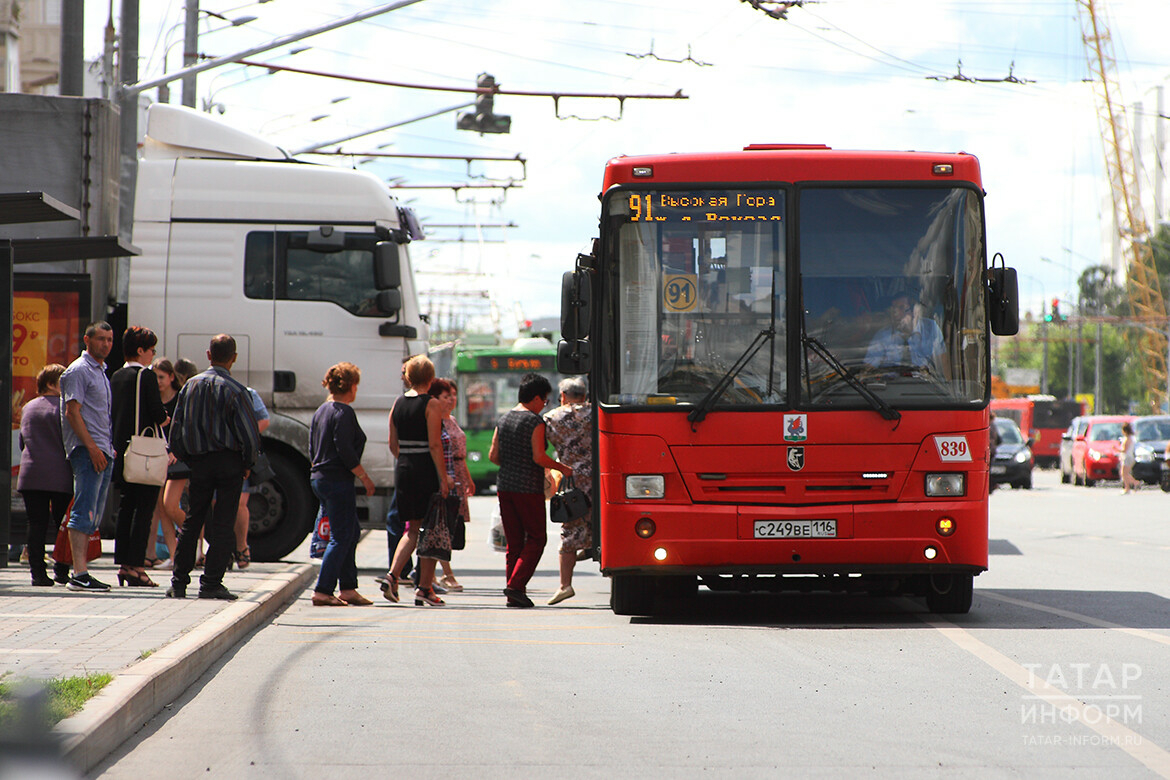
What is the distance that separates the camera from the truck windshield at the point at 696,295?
32.2 ft

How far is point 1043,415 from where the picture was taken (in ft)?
210

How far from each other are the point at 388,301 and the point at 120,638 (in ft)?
19.8

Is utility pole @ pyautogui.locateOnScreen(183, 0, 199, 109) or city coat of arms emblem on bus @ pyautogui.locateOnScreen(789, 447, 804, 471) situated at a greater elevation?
utility pole @ pyautogui.locateOnScreen(183, 0, 199, 109)

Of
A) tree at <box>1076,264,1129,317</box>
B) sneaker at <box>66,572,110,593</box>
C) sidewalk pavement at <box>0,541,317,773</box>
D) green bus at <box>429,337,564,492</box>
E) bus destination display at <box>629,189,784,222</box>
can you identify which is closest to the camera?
sidewalk pavement at <box>0,541,317,773</box>

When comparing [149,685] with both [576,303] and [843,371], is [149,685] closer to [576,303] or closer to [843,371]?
[576,303]

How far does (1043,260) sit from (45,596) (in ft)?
211

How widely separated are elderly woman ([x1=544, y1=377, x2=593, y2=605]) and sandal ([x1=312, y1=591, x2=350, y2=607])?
1.51 metres

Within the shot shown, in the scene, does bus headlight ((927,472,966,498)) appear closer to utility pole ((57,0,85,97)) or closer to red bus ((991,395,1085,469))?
utility pole ((57,0,85,97))

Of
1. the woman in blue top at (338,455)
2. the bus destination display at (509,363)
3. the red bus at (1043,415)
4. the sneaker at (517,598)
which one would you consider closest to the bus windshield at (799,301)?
the woman in blue top at (338,455)

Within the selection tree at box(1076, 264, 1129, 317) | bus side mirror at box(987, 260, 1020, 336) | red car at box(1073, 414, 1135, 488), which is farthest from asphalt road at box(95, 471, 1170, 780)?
tree at box(1076, 264, 1129, 317)

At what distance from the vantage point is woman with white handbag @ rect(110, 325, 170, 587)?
439 inches

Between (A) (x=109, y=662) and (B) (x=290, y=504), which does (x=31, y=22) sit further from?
(A) (x=109, y=662)

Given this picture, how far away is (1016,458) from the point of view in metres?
37.5

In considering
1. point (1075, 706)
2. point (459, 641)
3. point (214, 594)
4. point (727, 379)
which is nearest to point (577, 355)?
point (727, 379)
